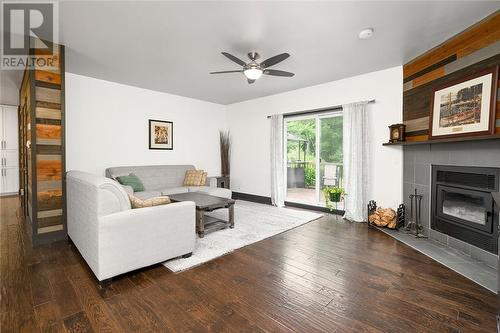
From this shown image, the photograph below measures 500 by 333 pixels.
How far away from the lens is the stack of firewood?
11.9ft

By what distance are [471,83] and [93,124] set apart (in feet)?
18.9

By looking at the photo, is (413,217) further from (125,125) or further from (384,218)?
(125,125)

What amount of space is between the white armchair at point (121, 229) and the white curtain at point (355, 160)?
3008mm

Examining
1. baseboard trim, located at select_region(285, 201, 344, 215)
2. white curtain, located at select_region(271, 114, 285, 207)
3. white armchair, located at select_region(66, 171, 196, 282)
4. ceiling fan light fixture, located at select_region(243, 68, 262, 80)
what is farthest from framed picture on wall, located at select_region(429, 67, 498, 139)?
white armchair, located at select_region(66, 171, 196, 282)

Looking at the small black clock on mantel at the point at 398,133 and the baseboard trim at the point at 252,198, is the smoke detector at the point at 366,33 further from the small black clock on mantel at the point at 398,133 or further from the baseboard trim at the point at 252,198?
the baseboard trim at the point at 252,198

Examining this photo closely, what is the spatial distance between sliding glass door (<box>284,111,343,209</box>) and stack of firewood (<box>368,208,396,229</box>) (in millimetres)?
826

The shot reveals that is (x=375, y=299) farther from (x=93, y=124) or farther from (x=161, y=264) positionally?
(x=93, y=124)

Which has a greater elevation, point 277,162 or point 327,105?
point 327,105

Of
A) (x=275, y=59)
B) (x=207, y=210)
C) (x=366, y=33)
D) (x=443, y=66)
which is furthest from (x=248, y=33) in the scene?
(x=443, y=66)

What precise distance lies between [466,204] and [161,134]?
548 centimetres

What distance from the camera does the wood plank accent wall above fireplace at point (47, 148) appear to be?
293 centimetres

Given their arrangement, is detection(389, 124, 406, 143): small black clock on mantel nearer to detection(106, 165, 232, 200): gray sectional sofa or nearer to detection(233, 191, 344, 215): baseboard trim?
detection(233, 191, 344, 215): baseboard trim

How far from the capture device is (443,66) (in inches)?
118

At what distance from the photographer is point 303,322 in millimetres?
Result: 1629
